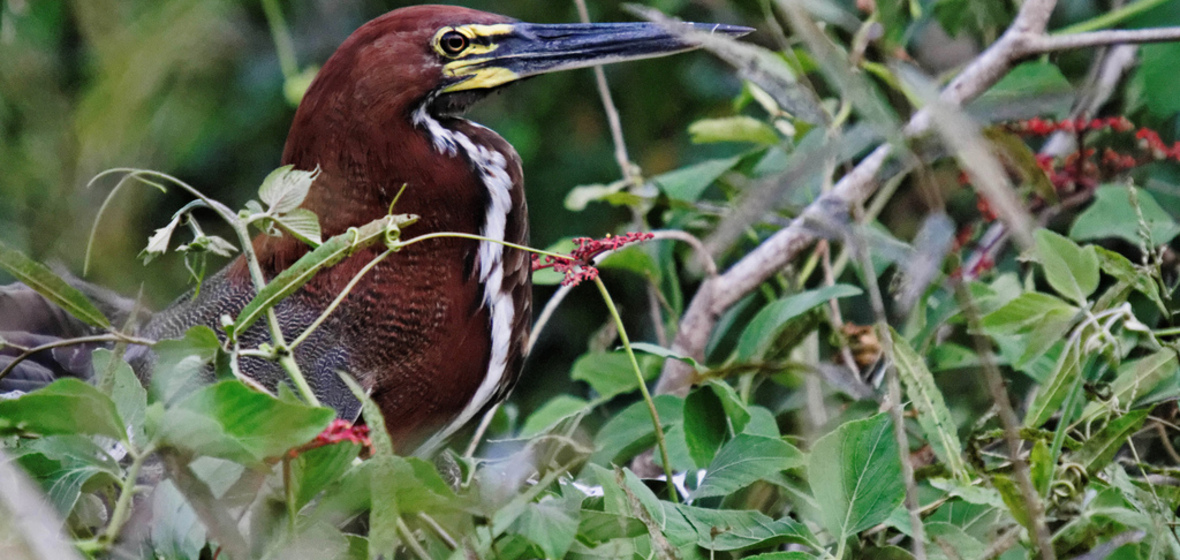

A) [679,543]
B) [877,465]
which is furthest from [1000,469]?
[679,543]

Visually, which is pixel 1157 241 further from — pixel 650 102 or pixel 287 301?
pixel 650 102

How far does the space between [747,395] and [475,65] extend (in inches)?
18.2

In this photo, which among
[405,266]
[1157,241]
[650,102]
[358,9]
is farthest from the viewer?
[358,9]

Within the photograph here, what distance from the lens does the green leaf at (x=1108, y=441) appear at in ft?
2.31

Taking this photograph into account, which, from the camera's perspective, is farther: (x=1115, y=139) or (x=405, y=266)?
(x=1115, y=139)

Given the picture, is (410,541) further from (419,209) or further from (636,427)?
(419,209)

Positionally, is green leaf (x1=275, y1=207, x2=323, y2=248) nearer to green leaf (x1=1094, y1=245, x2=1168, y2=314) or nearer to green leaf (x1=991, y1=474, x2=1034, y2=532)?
green leaf (x1=991, y1=474, x2=1034, y2=532)

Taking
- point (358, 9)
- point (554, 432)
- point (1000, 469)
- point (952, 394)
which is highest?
point (358, 9)

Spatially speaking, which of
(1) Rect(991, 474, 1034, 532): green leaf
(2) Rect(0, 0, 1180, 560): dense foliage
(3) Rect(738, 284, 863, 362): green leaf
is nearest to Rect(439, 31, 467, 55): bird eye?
(2) Rect(0, 0, 1180, 560): dense foliage

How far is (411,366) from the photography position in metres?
1.13

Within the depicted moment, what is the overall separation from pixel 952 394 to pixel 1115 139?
0.39m

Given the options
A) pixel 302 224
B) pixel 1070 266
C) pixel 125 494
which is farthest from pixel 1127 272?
pixel 125 494

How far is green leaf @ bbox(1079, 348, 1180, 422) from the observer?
780 mm

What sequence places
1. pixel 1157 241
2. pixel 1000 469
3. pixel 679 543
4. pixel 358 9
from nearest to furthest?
pixel 679 543
pixel 1000 469
pixel 1157 241
pixel 358 9
